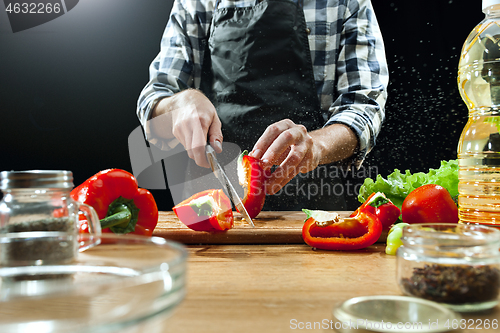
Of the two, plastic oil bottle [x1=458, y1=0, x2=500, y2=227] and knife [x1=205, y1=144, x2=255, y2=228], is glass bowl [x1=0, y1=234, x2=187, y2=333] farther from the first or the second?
plastic oil bottle [x1=458, y1=0, x2=500, y2=227]

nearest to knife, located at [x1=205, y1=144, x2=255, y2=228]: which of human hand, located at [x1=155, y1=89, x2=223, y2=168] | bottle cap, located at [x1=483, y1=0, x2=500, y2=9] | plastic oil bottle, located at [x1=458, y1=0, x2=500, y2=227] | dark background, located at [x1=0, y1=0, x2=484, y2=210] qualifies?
human hand, located at [x1=155, y1=89, x2=223, y2=168]

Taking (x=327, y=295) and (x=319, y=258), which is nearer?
(x=327, y=295)

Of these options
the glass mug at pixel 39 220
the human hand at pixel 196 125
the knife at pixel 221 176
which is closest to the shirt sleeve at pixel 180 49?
the human hand at pixel 196 125

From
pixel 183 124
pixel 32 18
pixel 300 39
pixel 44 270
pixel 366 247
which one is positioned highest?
pixel 32 18

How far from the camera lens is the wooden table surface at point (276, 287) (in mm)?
359

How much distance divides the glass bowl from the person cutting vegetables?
3.50 feet

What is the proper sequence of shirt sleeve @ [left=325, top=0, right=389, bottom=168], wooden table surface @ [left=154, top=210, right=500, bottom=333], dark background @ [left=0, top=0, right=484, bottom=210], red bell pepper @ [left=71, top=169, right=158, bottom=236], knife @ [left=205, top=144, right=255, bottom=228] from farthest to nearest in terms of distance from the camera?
dark background @ [left=0, top=0, right=484, bottom=210]
shirt sleeve @ [left=325, top=0, right=389, bottom=168]
knife @ [left=205, top=144, right=255, bottom=228]
red bell pepper @ [left=71, top=169, right=158, bottom=236]
wooden table surface @ [left=154, top=210, right=500, bottom=333]

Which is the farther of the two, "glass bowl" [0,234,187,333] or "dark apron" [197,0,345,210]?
"dark apron" [197,0,345,210]

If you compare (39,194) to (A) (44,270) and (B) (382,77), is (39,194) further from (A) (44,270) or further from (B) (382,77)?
(B) (382,77)

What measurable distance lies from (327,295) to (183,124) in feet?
2.79

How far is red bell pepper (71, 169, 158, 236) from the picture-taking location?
78 centimetres

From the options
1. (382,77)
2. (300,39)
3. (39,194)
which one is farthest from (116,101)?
(39,194)

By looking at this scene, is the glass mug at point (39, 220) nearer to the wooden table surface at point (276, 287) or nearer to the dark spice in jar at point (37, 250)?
the dark spice in jar at point (37, 250)

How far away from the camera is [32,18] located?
8.06 ft
